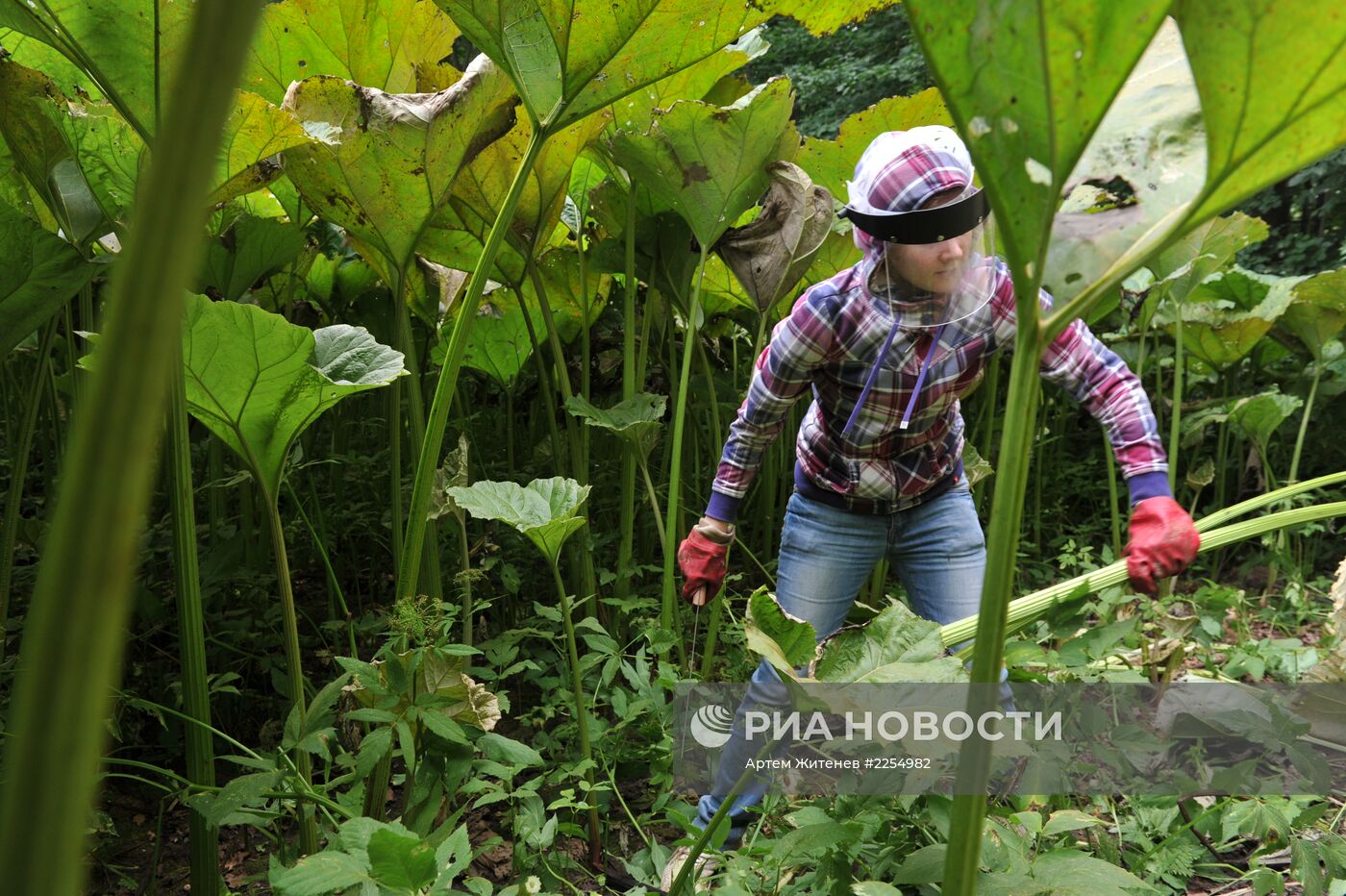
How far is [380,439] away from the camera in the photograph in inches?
109

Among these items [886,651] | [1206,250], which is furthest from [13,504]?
[1206,250]

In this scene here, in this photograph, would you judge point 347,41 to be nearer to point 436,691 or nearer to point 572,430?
point 572,430

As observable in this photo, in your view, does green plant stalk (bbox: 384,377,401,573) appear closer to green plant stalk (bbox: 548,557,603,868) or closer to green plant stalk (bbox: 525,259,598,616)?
green plant stalk (bbox: 548,557,603,868)

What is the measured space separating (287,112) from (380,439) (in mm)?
1693

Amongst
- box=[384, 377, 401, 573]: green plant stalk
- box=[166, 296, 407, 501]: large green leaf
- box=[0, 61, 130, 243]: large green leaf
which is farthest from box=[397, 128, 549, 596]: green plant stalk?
box=[0, 61, 130, 243]: large green leaf

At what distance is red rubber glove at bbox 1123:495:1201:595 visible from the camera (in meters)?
1.15

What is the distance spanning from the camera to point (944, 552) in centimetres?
172

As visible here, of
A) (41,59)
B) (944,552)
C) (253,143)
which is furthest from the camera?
(944,552)

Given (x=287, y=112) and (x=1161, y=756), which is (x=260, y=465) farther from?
(x=1161, y=756)

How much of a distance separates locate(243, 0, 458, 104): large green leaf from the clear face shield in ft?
2.62

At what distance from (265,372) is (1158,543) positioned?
112cm

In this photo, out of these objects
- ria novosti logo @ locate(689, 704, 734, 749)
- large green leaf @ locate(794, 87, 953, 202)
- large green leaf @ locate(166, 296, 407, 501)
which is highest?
large green leaf @ locate(794, 87, 953, 202)

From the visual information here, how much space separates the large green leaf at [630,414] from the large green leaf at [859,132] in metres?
0.61

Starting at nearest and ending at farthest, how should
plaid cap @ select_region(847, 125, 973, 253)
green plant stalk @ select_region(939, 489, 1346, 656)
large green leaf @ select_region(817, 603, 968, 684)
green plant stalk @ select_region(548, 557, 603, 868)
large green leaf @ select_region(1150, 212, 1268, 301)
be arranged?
large green leaf @ select_region(817, 603, 968, 684), green plant stalk @ select_region(939, 489, 1346, 656), green plant stalk @ select_region(548, 557, 603, 868), plaid cap @ select_region(847, 125, 973, 253), large green leaf @ select_region(1150, 212, 1268, 301)
